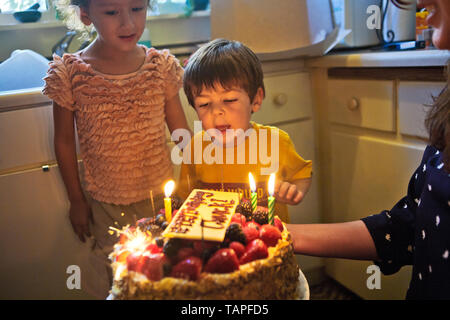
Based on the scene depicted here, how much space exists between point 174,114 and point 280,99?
1.60 feet

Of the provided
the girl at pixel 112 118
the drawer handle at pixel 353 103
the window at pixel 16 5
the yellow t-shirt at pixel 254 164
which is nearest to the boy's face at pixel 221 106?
the yellow t-shirt at pixel 254 164

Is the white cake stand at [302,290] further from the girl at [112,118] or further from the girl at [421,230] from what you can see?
the girl at [112,118]

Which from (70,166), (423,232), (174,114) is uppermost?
(174,114)

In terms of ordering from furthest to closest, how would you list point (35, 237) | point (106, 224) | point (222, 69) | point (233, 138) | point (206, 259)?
point (35, 237)
point (106, 224)
point (233, 138)
point (222, 69)
point (206, 259)

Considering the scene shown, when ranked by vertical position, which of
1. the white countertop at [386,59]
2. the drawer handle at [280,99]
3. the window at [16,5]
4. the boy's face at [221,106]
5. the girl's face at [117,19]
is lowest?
the drawer handle at [280,99]

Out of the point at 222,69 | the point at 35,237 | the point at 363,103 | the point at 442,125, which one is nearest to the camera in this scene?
the point at 442,125

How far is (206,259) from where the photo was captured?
2.15 ft

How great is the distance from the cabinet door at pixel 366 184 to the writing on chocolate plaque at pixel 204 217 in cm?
77

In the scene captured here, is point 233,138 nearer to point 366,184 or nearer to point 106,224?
point 106,224

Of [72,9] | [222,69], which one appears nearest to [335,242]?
[222,69]

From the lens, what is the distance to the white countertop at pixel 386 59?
113 centimetres

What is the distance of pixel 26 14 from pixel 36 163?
67 cm

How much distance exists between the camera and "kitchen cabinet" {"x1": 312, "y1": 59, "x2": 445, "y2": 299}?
4.24ft
